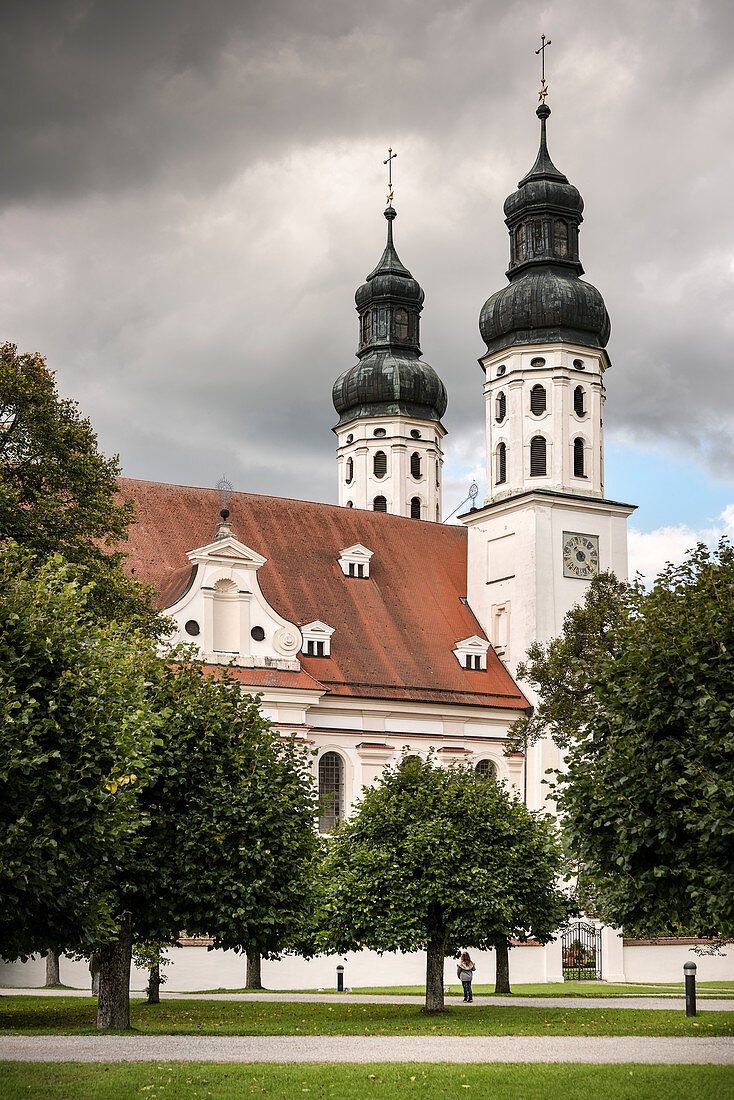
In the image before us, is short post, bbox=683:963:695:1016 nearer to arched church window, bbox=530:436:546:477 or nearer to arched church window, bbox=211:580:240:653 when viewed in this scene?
arched church window, bbox=211:580:240:653

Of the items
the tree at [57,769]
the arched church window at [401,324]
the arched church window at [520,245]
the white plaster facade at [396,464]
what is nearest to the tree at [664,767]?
the tree at [57,769]

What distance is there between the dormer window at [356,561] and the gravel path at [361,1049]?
3534 cm

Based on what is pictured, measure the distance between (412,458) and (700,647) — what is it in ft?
183

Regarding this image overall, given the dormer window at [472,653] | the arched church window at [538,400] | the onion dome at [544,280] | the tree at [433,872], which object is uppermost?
the onion dome at [544,280]

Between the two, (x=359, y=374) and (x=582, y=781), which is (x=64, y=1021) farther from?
(x=359, y=374)

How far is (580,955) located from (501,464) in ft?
75.5

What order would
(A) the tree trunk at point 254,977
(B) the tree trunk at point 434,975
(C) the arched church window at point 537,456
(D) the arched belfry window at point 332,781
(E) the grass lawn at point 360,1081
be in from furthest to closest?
1. (C) the arched church window at point 537,456
2. (D) the arched belfry window at point 332,781
3. (A) the tree trunk at point 254,977
4. (B) the tree trunk at point 434,975
5. (E) the grass lawn at point 360,1081

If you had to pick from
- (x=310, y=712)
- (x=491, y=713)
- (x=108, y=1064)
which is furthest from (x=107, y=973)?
(x=491, y=713)

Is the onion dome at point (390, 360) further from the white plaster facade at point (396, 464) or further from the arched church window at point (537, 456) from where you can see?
the arched church window at point (537, 456)

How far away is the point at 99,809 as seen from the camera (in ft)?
57.6

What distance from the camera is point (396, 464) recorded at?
73.5 metres

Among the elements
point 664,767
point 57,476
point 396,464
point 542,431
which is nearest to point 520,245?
point 542,431

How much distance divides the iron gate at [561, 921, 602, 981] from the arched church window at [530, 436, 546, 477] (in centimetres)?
2094

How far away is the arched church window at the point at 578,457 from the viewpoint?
60.6m
